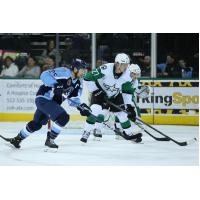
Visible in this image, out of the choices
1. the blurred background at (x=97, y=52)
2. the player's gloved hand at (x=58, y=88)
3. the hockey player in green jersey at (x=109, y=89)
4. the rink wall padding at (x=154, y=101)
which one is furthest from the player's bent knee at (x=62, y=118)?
the blurred background at (x=97, y=52)

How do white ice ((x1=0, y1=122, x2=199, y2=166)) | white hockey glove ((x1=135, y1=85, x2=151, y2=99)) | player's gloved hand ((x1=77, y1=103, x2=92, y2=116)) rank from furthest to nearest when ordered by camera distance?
white hockey glove ((x1=135, y1=85, x2=151, y2=99)), player's gloved hand ((x1=77, y1=103, x2=92, y2=116)), white ice ((x1=0, y1=122, x2=199, y2=166))

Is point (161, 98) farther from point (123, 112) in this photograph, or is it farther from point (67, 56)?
point (123, 112)

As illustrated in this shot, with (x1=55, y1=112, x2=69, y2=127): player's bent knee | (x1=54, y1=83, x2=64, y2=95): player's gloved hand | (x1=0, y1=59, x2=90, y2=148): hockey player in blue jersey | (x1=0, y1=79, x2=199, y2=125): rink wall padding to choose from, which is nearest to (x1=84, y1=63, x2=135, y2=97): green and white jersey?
(x1=0, y1=59, x2=90, y2=148): hockey player in blue jersey

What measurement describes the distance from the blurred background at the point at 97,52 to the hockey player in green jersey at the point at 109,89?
294 cm

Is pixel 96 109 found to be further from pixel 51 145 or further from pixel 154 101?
pixel 154 101

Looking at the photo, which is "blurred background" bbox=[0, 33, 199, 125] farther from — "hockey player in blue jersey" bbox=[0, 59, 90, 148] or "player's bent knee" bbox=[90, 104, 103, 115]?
"hockey player in blue jersey" bbox=[0, 59, 90, 148]

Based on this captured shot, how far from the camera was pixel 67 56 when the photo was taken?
9.91m

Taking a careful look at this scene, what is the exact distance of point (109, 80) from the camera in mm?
6332

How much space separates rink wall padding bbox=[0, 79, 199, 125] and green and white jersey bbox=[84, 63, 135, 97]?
272 cm

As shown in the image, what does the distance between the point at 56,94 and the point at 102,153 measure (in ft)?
2.42

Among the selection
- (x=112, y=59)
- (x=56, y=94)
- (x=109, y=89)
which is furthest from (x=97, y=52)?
(x=56, y=94)

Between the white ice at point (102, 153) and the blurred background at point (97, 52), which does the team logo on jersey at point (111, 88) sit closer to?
the white ice at point (102, 153)

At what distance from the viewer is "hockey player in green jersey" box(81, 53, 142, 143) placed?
6.23 m

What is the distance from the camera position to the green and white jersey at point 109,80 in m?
6.25
